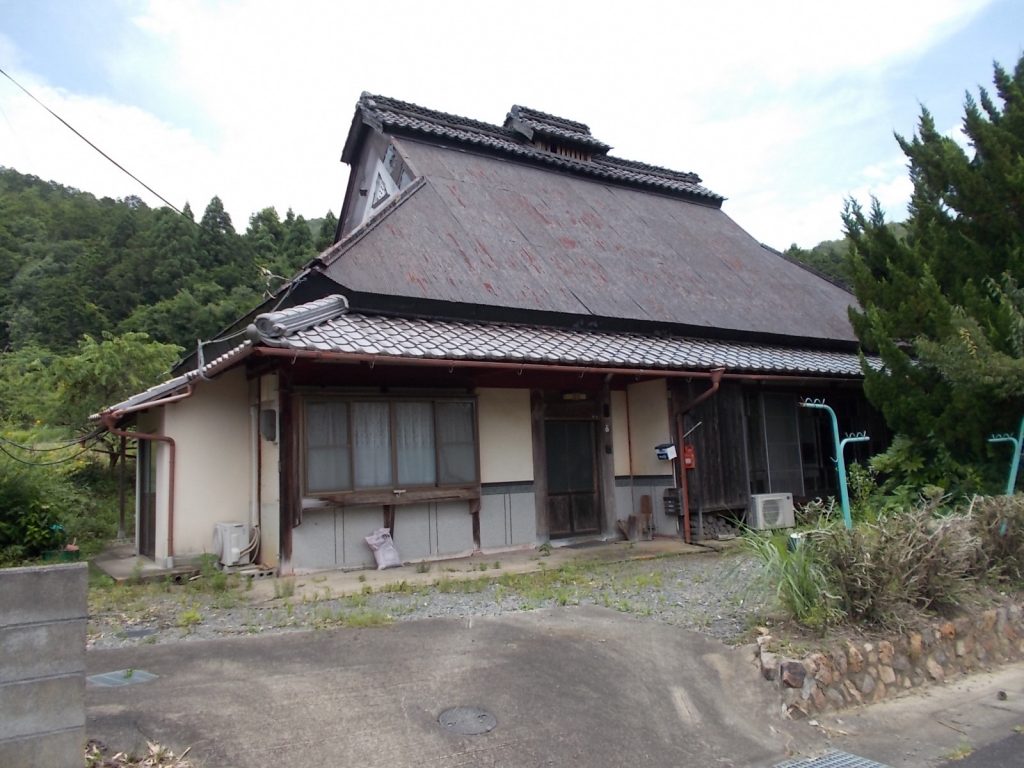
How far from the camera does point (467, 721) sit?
3760 mm

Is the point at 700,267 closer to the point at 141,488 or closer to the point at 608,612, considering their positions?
the point at 608,612

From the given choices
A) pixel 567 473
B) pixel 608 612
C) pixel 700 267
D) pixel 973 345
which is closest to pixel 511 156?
pixel 700 267

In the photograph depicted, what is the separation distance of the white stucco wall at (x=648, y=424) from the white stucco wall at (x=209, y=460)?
5.58 meters

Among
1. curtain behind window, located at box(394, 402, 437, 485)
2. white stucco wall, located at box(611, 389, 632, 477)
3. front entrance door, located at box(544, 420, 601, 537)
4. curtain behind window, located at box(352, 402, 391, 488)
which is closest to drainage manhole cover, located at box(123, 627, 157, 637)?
curtain behind window, located at box(352, 402, 391, 488)

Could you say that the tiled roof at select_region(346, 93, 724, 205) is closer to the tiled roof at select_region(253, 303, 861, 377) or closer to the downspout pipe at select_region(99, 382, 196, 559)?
the tiled roof at select_region(253, 303, 861, 377)

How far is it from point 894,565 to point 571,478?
549 cm

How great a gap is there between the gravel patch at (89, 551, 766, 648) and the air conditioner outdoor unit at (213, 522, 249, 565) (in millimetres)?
883

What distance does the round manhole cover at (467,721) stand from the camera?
368 centimetres

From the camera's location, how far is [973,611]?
5195 millimetres

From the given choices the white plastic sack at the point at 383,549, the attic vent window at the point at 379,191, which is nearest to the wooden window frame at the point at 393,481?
the white plastic sack at the point at 383,549

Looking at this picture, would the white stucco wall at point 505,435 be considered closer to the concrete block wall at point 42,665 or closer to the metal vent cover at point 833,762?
the metal vent cover at point 833,762

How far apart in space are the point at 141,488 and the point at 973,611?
1007 centimetres

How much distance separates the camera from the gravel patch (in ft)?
17.6

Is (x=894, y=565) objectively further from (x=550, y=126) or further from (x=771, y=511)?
(x=550, y=126)
